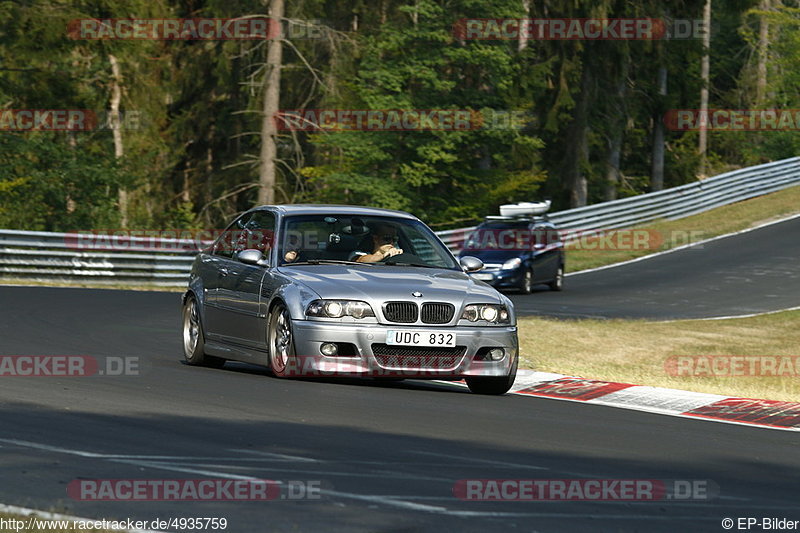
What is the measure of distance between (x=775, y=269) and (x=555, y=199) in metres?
22.8

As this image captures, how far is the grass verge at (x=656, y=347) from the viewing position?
14938mm

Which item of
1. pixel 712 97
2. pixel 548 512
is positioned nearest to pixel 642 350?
pixel 548 512

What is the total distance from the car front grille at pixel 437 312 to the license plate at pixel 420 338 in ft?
0.40

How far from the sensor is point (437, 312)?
11.3 m

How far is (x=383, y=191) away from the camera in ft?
150

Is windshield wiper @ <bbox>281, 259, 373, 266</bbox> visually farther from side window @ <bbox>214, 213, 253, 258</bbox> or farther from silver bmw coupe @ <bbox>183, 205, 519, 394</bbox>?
side window @ <bbox>214, 213, 253, 258</bbox>

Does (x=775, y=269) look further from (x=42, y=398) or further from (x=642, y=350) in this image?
(x=42, y=398)

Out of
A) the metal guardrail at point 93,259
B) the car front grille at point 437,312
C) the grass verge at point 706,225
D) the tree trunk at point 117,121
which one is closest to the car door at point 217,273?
the car front grille at point 437,312

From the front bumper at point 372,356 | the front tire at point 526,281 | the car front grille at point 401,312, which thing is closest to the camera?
the front bumper at point 372,356

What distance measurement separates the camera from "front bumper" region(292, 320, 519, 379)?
1109cm
